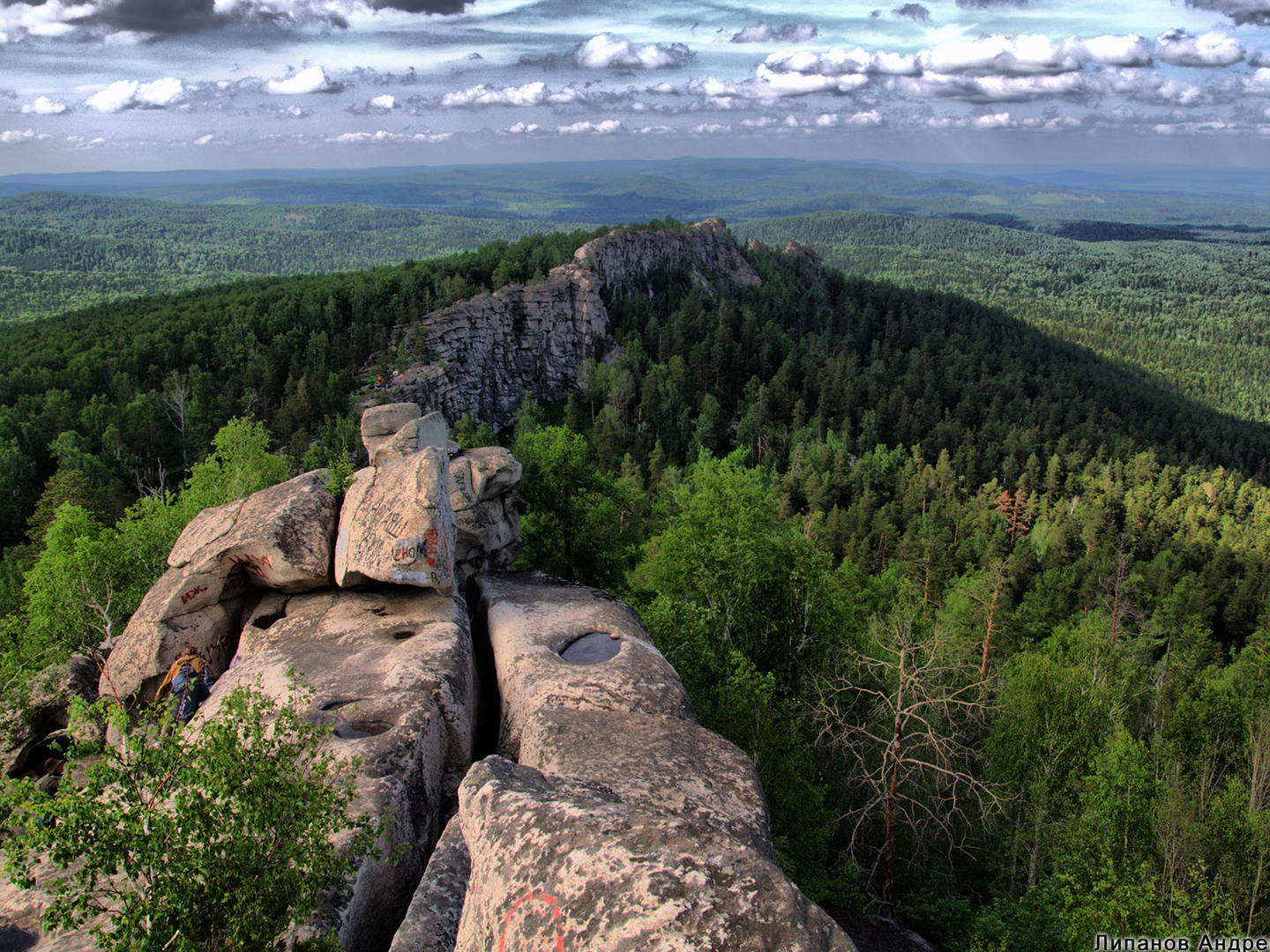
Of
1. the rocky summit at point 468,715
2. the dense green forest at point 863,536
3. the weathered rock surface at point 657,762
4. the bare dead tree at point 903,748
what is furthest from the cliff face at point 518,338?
the weathered rock surface at point 657,762

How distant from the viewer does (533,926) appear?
895cm

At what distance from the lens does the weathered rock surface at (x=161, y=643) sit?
20578mm

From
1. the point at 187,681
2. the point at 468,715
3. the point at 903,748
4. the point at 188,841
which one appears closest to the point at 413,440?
the point at 187,681

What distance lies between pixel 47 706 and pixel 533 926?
1993cm

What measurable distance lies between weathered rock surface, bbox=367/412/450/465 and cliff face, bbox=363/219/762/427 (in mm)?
73611

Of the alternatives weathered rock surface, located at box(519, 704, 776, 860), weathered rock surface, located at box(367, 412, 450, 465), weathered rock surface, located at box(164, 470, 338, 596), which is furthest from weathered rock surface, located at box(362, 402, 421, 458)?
weathered rock surface, located at box(519, 704, 776, 860)

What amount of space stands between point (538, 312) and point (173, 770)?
4806 inches

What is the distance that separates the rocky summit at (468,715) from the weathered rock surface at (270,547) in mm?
66

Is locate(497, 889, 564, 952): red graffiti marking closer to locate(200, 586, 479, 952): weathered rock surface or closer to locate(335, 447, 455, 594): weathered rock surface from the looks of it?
locate(200, 586, 479, 952): weathered rock surface

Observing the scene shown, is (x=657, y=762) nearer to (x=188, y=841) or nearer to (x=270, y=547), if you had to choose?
(x=188, y=841)

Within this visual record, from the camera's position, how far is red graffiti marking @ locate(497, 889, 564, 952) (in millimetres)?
8734

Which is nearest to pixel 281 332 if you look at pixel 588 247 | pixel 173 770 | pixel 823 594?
pixel 588 247

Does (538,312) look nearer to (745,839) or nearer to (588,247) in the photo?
(588,247)

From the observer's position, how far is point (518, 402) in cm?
12394
